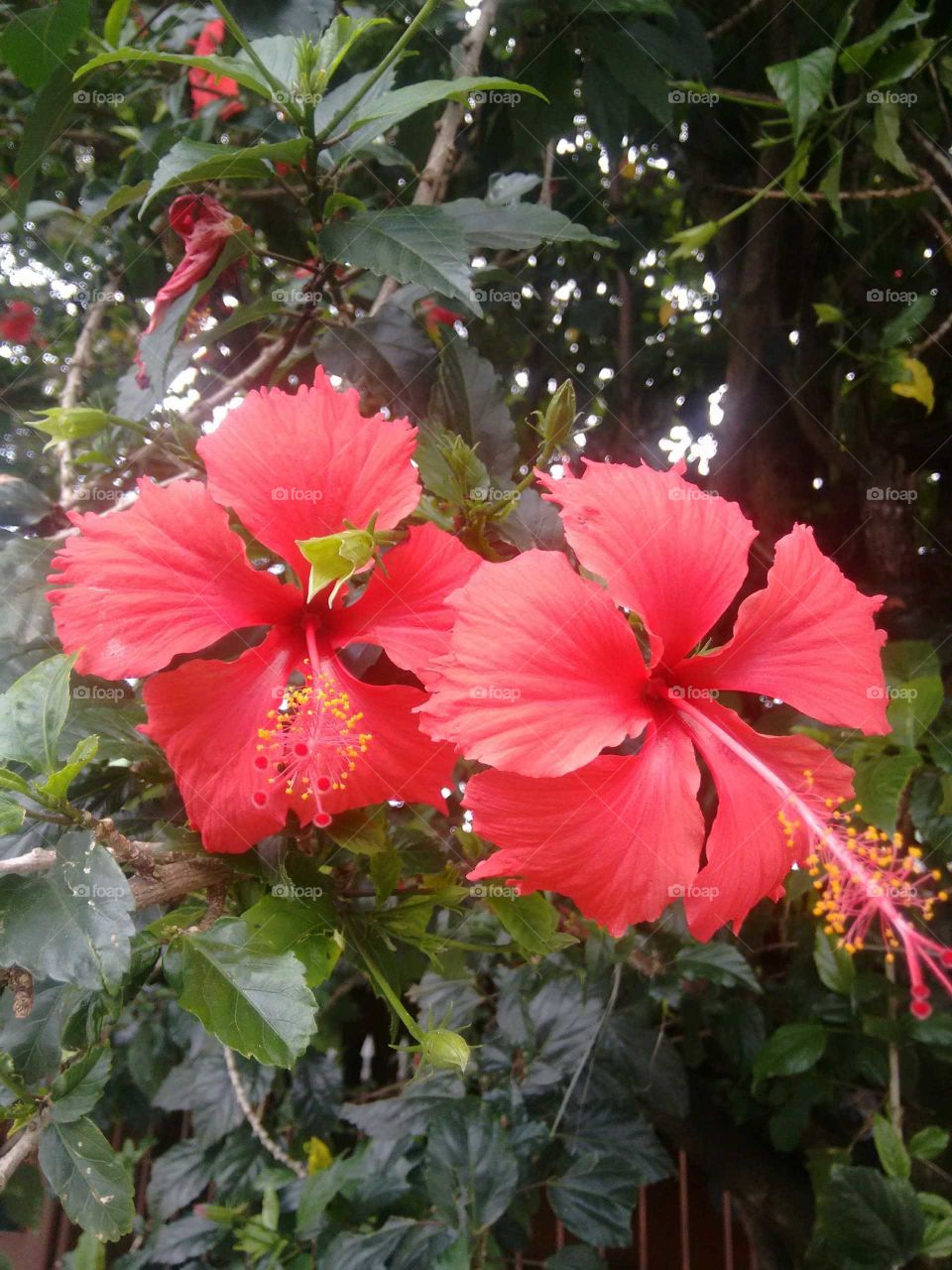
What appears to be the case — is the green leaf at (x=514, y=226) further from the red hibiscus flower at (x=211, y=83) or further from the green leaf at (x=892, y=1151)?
the green leaf at (x=892, y=1151)

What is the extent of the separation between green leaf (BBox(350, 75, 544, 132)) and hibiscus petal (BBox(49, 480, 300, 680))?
0.42 metres

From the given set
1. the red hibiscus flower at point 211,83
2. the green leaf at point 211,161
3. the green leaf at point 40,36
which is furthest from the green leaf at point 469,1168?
the red hibiscus flower at point 211,83

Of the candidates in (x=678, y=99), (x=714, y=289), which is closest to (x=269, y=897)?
(x=678, y=99)

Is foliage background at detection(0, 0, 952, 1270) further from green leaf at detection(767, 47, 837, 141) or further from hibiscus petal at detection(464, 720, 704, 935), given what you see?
hibiscus petal at detection(464, 720, 704, 935)

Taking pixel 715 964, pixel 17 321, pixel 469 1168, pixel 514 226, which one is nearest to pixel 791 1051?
pixel 715 964

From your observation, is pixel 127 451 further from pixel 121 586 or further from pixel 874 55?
pixel 874 55

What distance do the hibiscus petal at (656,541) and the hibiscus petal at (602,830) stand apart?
10cm

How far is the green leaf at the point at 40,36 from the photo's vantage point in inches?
37.2

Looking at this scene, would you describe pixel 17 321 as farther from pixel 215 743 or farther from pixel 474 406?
pixel 215 743

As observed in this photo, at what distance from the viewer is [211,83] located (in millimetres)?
1442

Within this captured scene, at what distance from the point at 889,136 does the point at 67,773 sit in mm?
1328

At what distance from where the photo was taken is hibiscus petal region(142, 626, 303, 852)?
0.73 m

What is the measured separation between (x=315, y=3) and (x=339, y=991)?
1.52m

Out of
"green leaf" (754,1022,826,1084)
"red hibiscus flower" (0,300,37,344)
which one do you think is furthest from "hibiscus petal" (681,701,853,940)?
"red hibiscus flower" (0,300,37,344)
